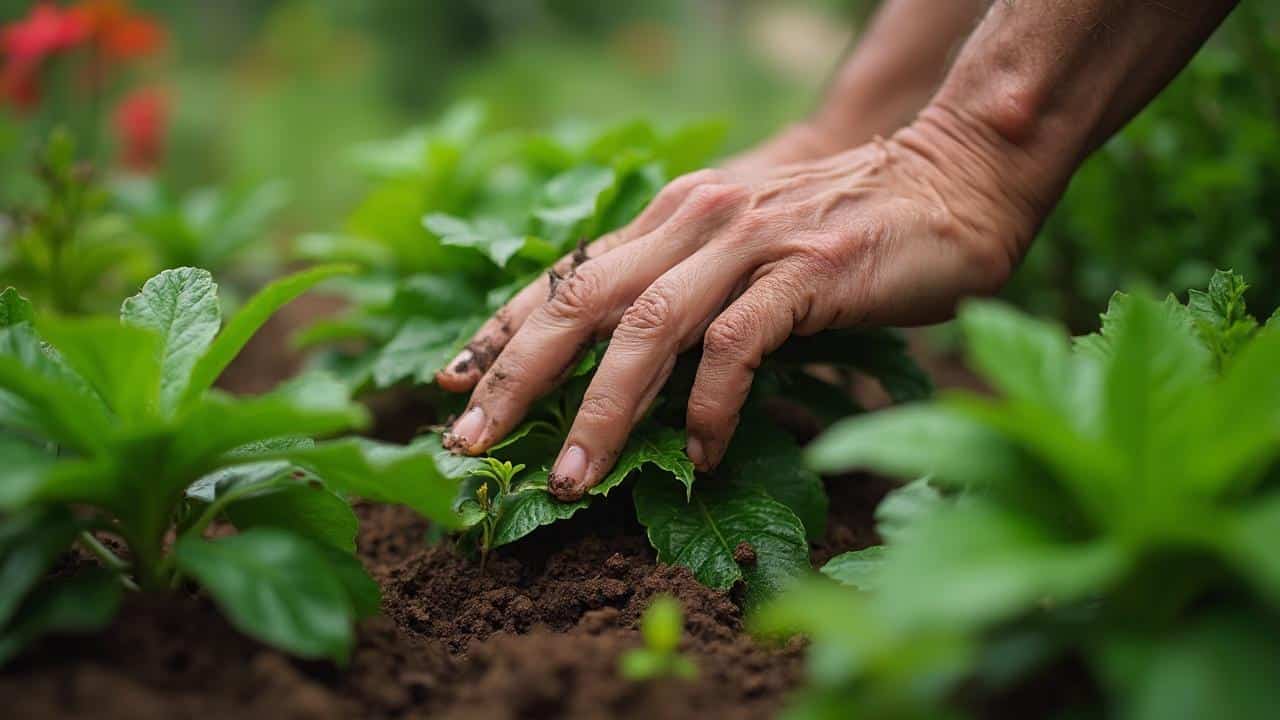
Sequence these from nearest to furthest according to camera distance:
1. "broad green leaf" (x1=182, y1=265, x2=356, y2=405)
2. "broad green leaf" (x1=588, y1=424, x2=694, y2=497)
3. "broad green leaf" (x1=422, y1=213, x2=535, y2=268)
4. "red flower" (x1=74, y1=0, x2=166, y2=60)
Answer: "broad green leaf" (x1=182, y1=265, x2=356, y2=405) → "broad green leaf" (x1=588, y1=424, x2=694, y2=497) → "broad green leaf" (x1=422, y1=213, x2=535, y2=268) → "red flower" (x1=74, y1=0, x2=166, y2=60)

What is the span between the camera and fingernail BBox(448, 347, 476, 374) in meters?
1.82

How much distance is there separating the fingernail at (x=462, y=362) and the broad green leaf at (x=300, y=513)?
0.44m

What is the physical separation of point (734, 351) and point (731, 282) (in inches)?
6.4

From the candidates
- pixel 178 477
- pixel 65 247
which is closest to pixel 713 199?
pixel 178 477

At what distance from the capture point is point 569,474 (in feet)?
5.32

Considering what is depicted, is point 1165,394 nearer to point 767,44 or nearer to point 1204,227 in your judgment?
point 1204,227

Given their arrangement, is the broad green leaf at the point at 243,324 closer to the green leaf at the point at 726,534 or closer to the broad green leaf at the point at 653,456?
the broad green leaf at the point at 653,456

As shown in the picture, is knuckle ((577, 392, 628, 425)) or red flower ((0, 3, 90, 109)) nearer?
knuckle ((577, 392, 628, 425))

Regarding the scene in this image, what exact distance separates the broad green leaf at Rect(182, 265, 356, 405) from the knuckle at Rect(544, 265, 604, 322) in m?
0.45

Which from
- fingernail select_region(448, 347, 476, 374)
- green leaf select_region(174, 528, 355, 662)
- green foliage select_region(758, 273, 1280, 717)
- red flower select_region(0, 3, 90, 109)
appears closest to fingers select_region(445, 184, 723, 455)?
fingernail select_region(448, 347, 476, 374)

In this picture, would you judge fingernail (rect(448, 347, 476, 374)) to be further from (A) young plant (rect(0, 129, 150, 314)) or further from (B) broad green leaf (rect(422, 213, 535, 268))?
(A) young plant (rect(0, 129, 150, 314))

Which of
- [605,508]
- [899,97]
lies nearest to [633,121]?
[899,97]

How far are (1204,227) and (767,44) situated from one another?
5074 millimetres

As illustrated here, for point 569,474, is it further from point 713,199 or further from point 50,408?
point 50,408
